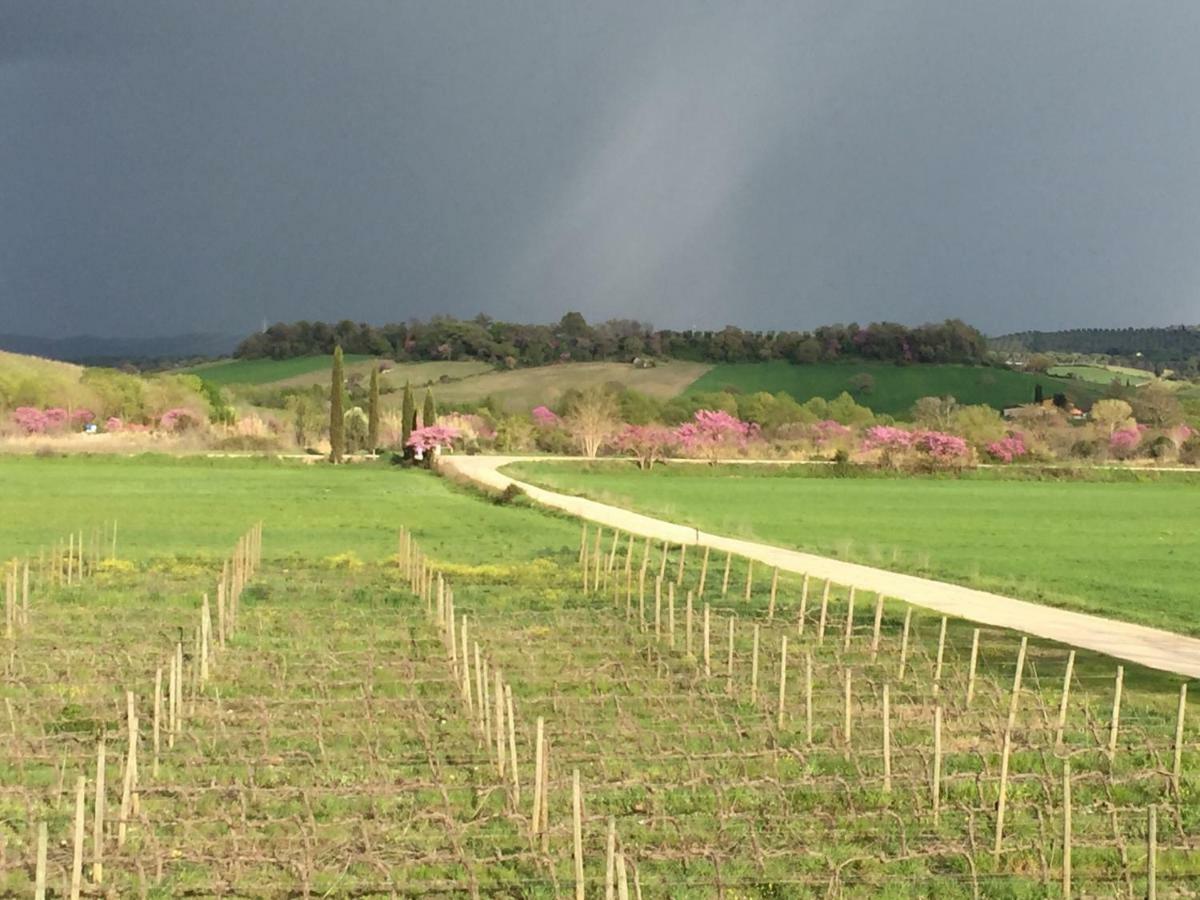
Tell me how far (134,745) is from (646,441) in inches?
2555

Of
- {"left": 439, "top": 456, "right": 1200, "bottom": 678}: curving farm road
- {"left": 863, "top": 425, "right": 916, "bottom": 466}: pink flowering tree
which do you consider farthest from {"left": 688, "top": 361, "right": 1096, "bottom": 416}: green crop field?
{"left": 439, "top": 456, "right": 1200, "bottom": 678}: curving farm road

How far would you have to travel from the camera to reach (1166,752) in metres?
12.9

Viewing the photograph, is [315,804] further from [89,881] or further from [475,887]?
[475,887]

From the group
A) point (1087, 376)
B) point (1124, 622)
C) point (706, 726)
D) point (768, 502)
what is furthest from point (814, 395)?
point (706, 726)

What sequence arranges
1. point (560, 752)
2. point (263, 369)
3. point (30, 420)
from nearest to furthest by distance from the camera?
1. point (560, 752)
2. point (30, 420)
3. point (263, 369)

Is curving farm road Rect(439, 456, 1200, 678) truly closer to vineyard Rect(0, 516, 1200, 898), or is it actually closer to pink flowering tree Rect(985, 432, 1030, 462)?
vineyard Rect(0, 516, 1200, 898)

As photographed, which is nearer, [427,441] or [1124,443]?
A: [427,441]

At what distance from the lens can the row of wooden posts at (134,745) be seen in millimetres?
8102

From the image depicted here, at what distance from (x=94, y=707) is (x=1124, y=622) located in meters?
16.2

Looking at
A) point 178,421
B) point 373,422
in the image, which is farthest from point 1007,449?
point 178,421

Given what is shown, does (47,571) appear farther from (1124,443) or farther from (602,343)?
(602,343)

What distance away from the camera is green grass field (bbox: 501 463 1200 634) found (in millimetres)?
28109

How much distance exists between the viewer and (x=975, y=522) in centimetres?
4475

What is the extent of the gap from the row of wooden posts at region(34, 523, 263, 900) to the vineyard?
0.06 meters
